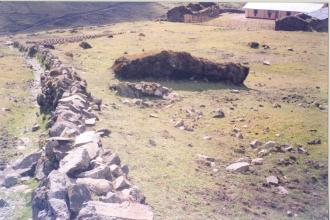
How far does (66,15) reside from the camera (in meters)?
37.4

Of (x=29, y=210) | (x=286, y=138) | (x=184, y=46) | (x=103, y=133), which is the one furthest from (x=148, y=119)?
(x=184, y=46)

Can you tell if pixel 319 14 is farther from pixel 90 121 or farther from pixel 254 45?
pixel 90 121

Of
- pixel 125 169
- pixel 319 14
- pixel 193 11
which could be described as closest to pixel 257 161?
pixel 125 169

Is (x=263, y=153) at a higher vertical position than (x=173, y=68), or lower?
lower

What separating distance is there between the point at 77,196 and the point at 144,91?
31.9 feet

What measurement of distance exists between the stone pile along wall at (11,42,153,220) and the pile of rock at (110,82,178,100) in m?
4.10

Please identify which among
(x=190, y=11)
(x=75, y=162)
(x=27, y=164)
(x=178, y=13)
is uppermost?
(x=75, y=162)

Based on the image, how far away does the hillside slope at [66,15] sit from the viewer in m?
34.7

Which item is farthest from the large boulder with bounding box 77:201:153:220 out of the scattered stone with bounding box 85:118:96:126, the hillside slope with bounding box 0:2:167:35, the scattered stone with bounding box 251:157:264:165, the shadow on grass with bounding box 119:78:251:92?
the hillside slope with bounding box 0:2:167:35

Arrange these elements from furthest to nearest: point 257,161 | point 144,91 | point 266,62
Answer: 1. point 266,62
2. point 144,91
3. point 257,161

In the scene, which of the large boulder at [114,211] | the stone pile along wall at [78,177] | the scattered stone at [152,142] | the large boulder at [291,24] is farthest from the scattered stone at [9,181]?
the large boulder at [291,24]

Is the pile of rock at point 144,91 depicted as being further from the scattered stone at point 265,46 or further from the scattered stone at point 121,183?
the scattered stone at point 265,46

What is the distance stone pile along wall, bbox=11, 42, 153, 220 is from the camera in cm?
804

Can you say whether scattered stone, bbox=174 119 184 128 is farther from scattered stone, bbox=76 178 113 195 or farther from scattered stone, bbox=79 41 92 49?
scattered stone, bbox=79 41 92 49
